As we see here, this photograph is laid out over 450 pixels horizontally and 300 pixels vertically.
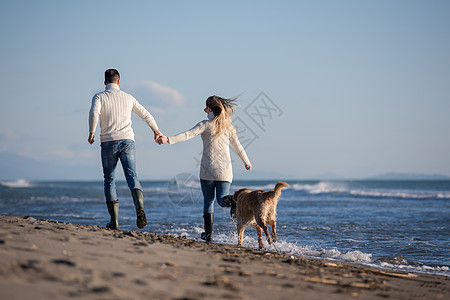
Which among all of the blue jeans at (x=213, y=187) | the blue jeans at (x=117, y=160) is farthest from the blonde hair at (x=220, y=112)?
the blue jeans at (x=117, y=160)

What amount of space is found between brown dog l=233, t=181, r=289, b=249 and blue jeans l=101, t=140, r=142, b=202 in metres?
1.49

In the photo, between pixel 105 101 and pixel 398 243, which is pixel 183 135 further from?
pixel 398 243

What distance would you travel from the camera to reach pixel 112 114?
5941 mm

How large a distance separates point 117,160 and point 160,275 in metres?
3.17

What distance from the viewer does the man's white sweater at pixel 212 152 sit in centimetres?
600

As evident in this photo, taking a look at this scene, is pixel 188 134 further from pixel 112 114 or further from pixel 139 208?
pixel 139 208

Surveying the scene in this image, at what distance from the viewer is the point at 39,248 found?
11.8ft

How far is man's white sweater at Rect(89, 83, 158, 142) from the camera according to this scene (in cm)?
588

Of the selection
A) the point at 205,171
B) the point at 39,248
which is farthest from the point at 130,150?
the point at 39,248

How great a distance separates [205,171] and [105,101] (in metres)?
1.71

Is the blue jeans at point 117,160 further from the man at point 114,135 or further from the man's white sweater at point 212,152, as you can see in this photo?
the man's white sweater at point 212,152

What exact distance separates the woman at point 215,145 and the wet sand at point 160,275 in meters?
1.66

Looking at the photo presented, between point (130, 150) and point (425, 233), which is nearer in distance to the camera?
point (130, 150)

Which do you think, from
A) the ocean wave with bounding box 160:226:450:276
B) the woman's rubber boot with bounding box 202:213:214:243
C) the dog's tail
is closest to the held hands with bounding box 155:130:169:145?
the woman's rubber boot with bounding box 202:213:214:243
